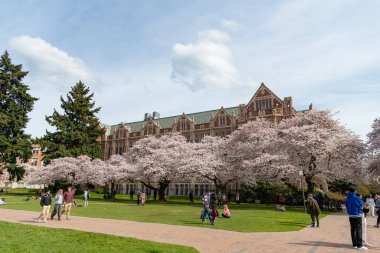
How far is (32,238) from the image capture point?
11.5 metres

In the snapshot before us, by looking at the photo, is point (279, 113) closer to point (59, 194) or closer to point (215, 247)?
point (59, 194)

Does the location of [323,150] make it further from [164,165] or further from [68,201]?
[68,201]

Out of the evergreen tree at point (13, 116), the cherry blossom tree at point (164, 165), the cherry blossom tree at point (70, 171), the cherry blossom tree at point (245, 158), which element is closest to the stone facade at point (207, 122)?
the cherry blossom tree at point (245, 158)

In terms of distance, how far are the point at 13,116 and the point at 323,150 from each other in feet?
160

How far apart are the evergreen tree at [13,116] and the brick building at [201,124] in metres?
27.2

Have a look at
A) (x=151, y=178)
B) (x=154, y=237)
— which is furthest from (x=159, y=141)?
(x=154, y=237)

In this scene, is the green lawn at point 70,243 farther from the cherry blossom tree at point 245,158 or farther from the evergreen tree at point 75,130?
the evergreen tree at point 75,130

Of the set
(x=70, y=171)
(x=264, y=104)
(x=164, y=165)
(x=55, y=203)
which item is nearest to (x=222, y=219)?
(x=55, y=203)

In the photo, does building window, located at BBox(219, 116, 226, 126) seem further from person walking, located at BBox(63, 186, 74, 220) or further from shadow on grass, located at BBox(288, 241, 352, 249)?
shadow on grass, located at BBox(288, 241, 352, 249)

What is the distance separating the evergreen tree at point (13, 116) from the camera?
54031 millimetres

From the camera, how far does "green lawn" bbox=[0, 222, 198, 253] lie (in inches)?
380

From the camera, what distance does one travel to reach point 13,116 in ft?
180

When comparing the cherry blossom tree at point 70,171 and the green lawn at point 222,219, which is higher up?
the cherry blossom tree at point 70,171

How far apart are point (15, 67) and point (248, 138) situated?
43736 mm
